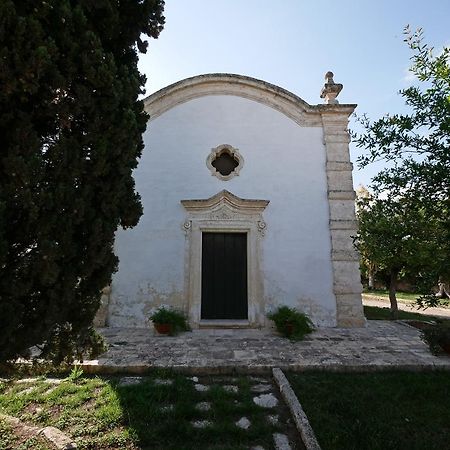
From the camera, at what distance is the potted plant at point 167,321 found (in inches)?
243

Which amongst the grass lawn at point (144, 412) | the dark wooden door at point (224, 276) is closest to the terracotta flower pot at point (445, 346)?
the grass lawn at point (144, 412)

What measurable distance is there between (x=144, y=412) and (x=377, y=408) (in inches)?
94.2

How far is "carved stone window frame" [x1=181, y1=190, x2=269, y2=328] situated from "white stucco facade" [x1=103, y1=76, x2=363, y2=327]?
0.08 feet

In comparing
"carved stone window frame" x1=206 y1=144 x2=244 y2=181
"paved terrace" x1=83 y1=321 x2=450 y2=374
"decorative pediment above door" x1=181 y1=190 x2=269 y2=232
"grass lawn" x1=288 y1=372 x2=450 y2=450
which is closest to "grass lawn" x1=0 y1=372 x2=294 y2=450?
"paved terrace" x1=83 y1=321 x2=450 y2=374

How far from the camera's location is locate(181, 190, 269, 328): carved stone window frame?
273 inches

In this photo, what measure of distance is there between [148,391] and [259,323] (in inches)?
148

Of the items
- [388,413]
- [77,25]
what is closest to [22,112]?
[77,25]

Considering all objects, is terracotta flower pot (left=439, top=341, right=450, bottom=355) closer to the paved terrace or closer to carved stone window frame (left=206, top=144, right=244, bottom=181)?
the paved terrace

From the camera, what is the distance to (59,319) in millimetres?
2701

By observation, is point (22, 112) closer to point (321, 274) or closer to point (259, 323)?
point (259, 323)

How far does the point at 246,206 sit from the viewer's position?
721 cm

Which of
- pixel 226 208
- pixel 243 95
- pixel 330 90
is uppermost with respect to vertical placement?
pixel 330 90

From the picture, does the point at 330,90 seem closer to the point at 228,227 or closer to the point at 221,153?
the point at 221,153

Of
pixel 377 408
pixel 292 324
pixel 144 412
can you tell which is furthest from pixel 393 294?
pixel 144 412
